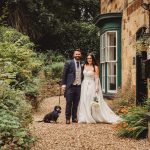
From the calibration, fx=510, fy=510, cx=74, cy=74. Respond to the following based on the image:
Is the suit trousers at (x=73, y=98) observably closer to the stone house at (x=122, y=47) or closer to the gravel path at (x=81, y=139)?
the gravel path at (x=81, y=139)

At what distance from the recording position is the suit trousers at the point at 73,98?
12977 mm

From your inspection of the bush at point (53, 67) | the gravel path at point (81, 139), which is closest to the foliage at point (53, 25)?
the bush at point (53, 67)

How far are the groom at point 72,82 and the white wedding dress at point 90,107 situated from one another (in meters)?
0.16

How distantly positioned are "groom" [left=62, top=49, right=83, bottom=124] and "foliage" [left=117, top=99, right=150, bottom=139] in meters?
2.97

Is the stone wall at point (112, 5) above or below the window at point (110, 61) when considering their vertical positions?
above

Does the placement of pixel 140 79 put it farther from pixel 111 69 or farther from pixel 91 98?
pixel 111 69

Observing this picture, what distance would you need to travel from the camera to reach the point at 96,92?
13297 mm

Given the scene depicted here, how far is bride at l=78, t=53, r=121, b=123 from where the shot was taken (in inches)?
515

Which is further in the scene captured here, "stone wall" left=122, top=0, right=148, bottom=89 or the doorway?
the doorway

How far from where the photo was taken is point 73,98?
13.2 metres

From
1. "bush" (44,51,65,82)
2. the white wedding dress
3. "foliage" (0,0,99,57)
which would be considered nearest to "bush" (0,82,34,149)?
the white wedding dress

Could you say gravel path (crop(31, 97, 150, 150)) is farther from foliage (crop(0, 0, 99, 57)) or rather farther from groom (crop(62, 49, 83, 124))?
foliage (crop(0, 0, 99, 57))

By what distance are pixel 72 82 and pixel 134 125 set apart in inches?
139

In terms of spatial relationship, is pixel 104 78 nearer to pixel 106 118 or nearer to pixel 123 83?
pixel 123 83
